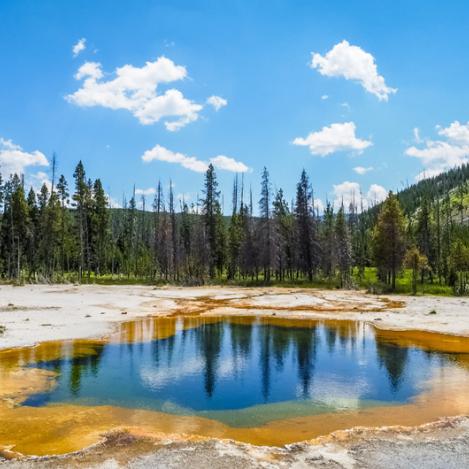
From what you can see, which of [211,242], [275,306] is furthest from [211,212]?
[275,306]

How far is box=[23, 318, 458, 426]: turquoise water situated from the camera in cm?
1511

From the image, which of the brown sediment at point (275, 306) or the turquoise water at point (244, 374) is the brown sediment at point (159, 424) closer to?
the turquoise water at point (244, 374)

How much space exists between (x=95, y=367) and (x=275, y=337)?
11355mm

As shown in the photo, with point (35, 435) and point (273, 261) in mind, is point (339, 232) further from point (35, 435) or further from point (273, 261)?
point (35, 435)

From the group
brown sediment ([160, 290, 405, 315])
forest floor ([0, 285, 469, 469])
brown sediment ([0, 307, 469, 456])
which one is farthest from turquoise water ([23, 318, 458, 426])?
brown sediment ([160, 290, 405, 315])

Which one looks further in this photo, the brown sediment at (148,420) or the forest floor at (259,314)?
the brown sediment at (148,420)

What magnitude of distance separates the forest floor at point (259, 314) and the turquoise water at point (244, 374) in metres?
2.78

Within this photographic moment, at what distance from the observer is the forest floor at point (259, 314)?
10.1m

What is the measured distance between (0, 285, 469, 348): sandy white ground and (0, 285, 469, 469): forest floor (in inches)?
2.2

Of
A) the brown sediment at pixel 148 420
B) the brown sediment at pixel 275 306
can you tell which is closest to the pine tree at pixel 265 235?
the brown sediment at pixel 275 306

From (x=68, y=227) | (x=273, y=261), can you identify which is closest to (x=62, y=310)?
(x=273, y=261)

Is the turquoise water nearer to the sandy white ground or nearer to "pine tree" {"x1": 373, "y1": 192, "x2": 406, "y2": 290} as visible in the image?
the sandy white ground

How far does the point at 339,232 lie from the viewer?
3044 inches

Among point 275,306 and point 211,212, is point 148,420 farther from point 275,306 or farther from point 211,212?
point 211,212
